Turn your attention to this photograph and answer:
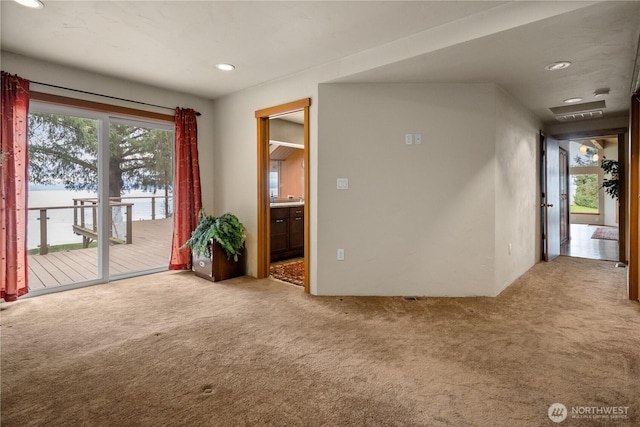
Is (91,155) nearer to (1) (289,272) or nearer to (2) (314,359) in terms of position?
(1) (289,272)

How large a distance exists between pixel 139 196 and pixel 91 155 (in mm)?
734

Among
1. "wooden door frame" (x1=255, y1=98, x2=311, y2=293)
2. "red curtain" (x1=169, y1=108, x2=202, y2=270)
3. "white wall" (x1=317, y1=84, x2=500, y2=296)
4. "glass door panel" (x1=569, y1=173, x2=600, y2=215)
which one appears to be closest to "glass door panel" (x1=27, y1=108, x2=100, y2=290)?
"red curtain" (x1=169, y1=108, x2=202, y2=270)

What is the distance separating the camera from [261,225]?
433 cm

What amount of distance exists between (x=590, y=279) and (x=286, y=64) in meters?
4.44

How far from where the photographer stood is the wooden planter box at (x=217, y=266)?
165 inches

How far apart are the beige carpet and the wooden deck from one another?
56cm

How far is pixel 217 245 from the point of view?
4203mm

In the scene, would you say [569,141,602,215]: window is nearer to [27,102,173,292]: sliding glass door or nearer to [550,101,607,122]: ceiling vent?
A: [550,101,607,122]: ceiling vent

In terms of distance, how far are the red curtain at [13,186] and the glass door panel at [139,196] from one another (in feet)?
2.81

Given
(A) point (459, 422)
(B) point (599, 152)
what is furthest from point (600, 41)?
(B) point (599, 152)

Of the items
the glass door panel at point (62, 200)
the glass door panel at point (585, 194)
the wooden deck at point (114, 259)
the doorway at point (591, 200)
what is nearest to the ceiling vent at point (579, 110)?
the doorway at point (591, 200)

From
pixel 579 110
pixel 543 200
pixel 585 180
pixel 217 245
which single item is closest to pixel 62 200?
pixel 217 245

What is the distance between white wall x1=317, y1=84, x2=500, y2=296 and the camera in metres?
3.51

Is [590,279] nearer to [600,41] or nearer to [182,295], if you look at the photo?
[600,41]
